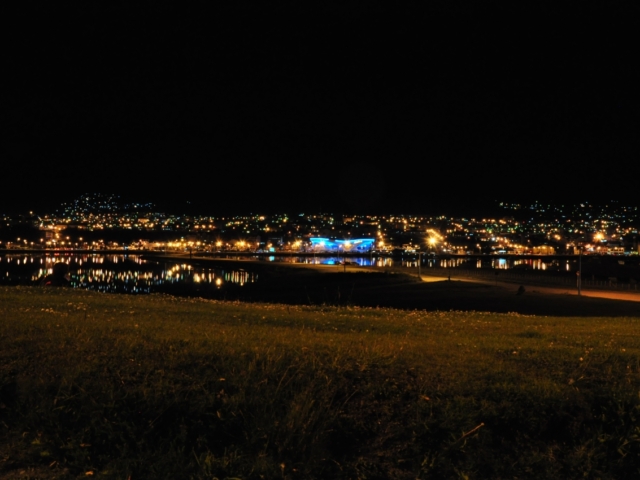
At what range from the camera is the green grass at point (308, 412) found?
4953 millimetres

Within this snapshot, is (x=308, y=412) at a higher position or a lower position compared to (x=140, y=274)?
higher

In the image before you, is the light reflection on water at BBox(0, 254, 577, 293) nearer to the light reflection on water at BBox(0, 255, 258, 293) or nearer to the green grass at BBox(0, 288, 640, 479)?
the light reflection on water at BBox(0, 255, 258, 293)

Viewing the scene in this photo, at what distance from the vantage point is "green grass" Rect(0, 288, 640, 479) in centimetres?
495

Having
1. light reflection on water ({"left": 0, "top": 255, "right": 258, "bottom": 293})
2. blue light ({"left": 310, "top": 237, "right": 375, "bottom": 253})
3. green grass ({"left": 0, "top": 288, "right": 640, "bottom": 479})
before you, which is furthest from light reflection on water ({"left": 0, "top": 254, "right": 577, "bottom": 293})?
blue light ({"left": 310, "top": 237, "right": 375, "bottom": 253})

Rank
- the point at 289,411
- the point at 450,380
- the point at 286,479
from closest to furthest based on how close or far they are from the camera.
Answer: the point at 286,479 → the point at 289,411 → the point at 450,380

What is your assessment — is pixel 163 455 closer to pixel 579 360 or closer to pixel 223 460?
pixel 223 460

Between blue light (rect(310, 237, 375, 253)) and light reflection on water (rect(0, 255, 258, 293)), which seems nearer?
light reflection on water (rect(0, 255, 258, 293))

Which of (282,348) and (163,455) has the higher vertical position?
(282,348)

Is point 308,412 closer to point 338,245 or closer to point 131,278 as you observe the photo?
point 131,278

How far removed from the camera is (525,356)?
24.1 ft

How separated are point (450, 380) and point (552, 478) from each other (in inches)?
56.1

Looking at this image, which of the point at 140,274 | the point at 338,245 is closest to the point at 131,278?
the point at 140,274

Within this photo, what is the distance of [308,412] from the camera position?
5391mm

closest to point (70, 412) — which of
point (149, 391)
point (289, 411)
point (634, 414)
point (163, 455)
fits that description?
point (149, 391)
